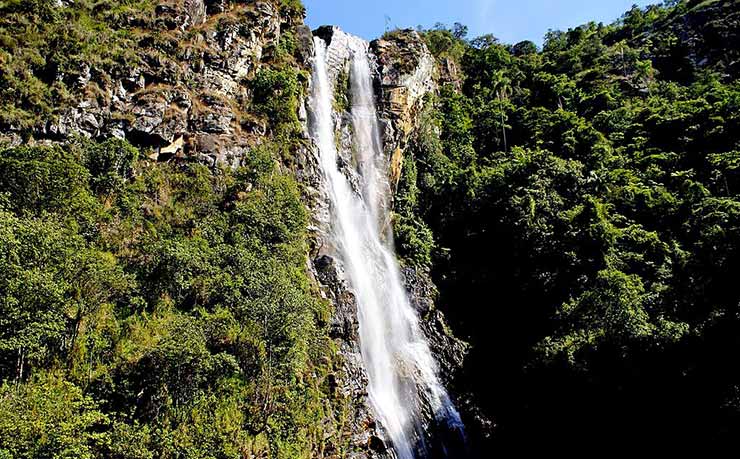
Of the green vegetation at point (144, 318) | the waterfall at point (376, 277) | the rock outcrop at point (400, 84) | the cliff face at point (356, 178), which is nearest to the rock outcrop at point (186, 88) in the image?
the green vegetation at point (144, 318)

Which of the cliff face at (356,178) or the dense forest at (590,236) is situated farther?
the cliff face at (356,178)

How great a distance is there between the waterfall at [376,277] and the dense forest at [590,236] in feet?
7.04

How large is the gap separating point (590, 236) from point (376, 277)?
1129 centimetres

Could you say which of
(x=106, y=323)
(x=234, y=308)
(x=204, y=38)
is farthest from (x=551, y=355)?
(x=204, y=38)

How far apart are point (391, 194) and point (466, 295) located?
794cm

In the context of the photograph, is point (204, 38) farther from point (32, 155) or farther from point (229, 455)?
point (229, 455)

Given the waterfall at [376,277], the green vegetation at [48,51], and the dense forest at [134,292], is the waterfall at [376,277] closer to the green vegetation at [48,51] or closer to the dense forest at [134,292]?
the dense forest at [134,292]

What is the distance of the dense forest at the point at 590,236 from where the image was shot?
63.7 ft

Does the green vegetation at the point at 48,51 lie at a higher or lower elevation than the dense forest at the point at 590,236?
higher

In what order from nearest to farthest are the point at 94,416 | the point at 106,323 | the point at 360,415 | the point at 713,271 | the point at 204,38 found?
the point at 94,416, the point at 106,323, the point at 713,271, the point at 360,415, the point at 204,38

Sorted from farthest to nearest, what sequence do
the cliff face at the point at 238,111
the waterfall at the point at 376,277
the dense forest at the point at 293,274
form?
the waterfall at the point at 376,277 < the cliff face at the point at 238,111 < the dense forest at the point at 293,274

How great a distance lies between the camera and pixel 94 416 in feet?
39.9

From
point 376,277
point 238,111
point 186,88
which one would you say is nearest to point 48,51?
point 186,88

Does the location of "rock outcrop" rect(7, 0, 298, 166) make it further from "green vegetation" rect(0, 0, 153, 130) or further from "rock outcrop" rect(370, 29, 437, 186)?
"rock outcrop" rect(370, 29, 437, 186)
